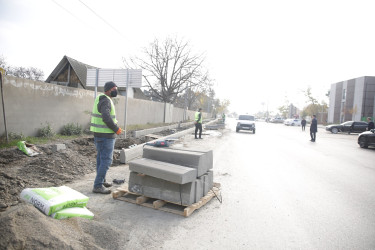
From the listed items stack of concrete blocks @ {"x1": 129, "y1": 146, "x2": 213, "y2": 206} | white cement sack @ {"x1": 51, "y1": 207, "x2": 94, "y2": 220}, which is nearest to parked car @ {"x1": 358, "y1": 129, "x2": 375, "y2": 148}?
stack of concrete blocks @ {"x1": 129, "y1": 146, "x2": 213, "y2": 206}

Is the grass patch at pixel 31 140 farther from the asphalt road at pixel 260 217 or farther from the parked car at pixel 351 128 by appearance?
the parked car at pixel 351 128

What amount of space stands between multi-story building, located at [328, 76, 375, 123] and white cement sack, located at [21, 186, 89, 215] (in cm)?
5083

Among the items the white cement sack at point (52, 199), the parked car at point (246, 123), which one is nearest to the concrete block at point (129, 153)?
the white cement sack at point (52, 199)

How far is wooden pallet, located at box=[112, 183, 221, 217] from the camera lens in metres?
3.98

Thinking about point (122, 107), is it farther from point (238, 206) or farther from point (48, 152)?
point (238, 206)

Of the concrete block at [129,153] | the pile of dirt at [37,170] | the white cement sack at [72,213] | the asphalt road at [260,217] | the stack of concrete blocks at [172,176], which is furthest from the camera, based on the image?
the concrete block at [129,153]

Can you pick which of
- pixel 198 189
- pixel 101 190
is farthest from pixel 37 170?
pixel 198 189

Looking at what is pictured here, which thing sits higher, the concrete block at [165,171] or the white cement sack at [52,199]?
the concrete block at [165,171]

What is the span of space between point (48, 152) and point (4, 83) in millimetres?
2957

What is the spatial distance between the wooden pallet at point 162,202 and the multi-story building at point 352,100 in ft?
160

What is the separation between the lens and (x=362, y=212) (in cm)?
444

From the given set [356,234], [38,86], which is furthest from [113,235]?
[38,86]

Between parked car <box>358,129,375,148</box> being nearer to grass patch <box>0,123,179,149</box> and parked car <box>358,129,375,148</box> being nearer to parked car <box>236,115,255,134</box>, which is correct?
parked car <box>236,115,255,134</box>

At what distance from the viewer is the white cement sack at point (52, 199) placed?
10.3 feet
